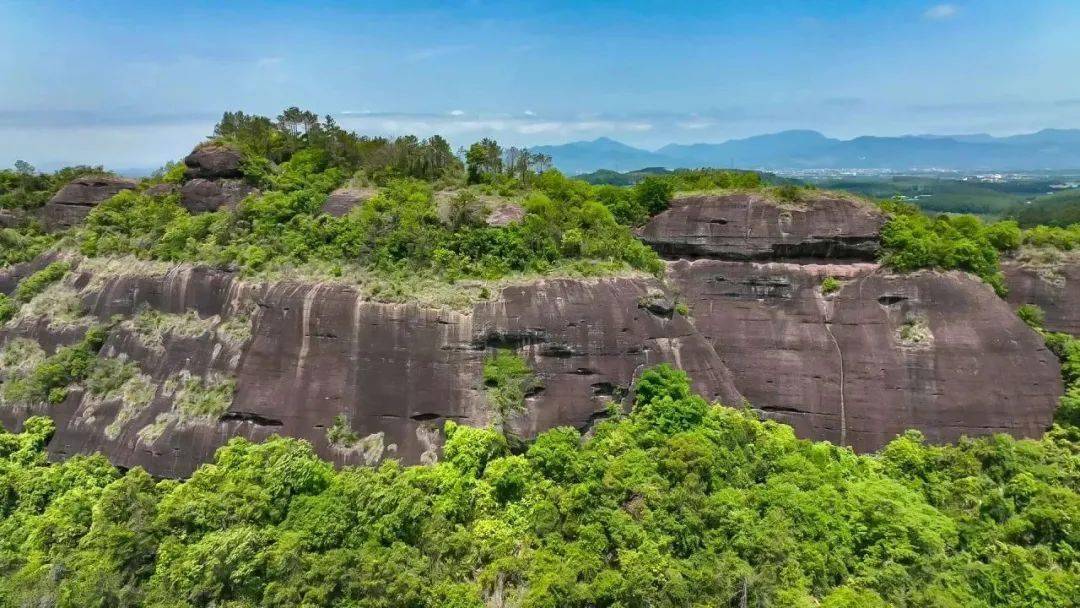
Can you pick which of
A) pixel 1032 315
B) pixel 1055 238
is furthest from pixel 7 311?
pixel 1055 238

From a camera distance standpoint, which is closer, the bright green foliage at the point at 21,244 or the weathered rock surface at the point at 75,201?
the bright green foliage at the point at 21,244

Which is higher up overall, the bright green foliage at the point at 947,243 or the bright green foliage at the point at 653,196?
the bright green foliage at the point at 653,196

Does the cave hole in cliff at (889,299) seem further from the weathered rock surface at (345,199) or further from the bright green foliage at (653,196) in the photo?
the weathered rock surface at (345,199)

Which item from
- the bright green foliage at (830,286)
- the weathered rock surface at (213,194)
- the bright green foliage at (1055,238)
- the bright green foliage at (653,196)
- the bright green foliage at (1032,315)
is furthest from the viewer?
the weathered rock surface at (213,194)

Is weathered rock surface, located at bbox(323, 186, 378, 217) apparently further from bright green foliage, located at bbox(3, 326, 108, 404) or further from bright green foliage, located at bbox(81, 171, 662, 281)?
bright green foliage, located at bbox(3, 326, 108, 404)

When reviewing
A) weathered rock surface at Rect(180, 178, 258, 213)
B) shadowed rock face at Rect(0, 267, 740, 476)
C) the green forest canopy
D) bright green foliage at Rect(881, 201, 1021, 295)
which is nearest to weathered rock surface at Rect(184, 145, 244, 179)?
weathered rock surface at Rect(180, 178, 258, 213)

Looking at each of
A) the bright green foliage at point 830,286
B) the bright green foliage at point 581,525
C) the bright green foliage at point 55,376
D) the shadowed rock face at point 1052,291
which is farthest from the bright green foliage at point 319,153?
the shadowed rock face at point 1052,291

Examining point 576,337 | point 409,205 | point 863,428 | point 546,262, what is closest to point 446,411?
point 576,337
